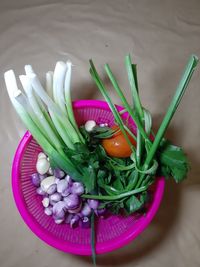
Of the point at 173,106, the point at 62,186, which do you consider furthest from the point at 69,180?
the point at 173,106

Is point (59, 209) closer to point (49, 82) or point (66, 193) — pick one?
point (66, 193)

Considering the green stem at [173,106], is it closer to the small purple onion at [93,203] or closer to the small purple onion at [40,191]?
the small purple onion at [93,203]

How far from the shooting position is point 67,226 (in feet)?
2.28

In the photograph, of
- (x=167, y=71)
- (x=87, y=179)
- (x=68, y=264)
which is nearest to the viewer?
(x=87, y=179)

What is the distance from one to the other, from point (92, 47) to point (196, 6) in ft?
1.04

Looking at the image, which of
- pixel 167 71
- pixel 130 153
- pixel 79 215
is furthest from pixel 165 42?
pixel 79 215

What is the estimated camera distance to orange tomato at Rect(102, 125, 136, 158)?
62 centimetres

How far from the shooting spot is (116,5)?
911 mm

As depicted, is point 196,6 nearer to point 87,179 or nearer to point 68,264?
point 87,179

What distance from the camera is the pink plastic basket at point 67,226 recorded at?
0.65 metres

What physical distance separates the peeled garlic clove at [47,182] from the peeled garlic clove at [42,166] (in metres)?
0.02

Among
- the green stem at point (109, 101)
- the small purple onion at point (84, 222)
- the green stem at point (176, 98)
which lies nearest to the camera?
the green stem at point (176, 98)

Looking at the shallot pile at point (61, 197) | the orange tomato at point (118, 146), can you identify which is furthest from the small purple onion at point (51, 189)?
the orange tomato at point (118, 146)

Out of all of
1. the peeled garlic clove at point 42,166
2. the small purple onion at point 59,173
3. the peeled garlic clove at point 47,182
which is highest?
the peeled garlic clove at point 42,166
